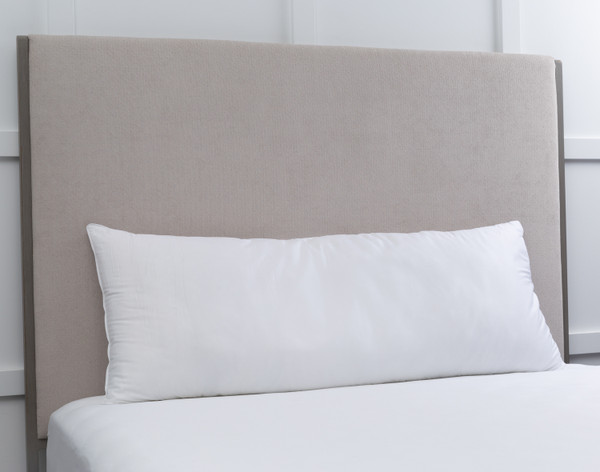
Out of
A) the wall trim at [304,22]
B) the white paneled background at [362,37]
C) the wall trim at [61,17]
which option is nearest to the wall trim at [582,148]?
the white paneled background at [362,37]

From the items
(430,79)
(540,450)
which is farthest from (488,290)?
(540,450)

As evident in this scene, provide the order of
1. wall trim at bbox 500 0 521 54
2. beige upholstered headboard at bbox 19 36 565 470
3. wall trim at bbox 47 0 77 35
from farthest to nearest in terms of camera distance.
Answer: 1. wall trim at bbox 500 0 521 54
2. wall trim at bbox 47 0 77 35
3. beige upholstered headboard at bbox 19 36 565 470

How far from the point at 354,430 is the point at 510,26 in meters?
1.61

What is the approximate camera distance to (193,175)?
1.99 m

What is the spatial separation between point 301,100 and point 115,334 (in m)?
0.81

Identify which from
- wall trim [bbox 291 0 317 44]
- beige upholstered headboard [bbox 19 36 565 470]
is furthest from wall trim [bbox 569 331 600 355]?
wall trim [bbox 291 0 317 44]

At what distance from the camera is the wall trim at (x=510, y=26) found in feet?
7.93

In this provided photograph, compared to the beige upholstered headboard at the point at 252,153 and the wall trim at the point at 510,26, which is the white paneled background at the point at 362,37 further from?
the beige upholstered headboard at the point at 252,153

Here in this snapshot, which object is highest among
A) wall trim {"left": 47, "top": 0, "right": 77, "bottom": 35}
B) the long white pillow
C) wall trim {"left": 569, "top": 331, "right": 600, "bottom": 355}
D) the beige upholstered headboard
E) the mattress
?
wall trim {"left": 47, "top": 0, "right": 77, "bottom": 35}

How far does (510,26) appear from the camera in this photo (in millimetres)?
2424

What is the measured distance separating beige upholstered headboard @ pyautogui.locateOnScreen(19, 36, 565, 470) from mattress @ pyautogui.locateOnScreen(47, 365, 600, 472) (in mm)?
363

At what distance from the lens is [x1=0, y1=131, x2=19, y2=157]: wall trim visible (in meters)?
1.99

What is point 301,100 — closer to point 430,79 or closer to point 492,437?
point 430,79

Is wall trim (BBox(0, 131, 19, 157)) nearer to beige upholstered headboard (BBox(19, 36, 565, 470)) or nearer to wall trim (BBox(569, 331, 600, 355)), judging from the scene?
beige upholstered headboard (BBox(19, 36, 565, 470))
